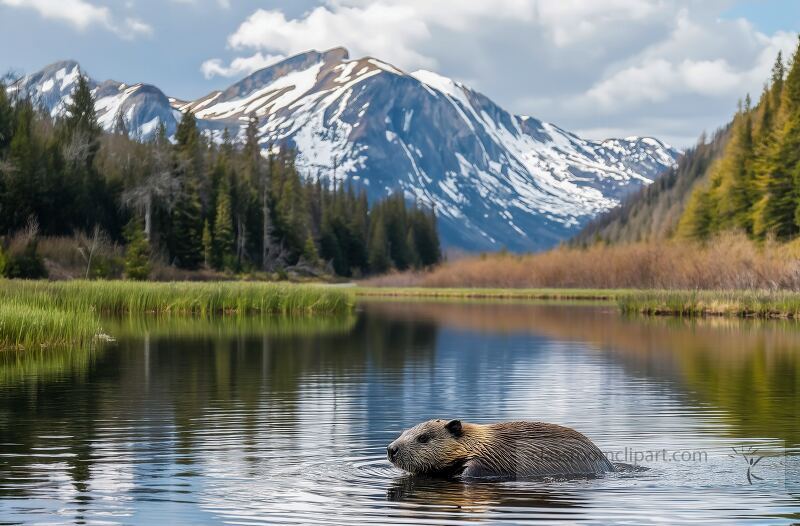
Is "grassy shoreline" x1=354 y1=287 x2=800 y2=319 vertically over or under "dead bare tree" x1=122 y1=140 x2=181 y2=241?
under

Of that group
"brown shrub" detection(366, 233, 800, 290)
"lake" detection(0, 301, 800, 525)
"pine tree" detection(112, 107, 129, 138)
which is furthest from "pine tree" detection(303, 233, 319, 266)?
"lake" detection(0, 301, 800, 525)

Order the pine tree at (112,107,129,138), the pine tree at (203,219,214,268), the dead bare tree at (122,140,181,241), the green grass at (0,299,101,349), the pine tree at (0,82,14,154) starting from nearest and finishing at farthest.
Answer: the green grass at (0,299,101,349), the pine tree at (0,82,14,154), the dead bare tree at (122,140,181,241), the pine tree at (203,219,214,268), the pine tree at (112,107,129,138)

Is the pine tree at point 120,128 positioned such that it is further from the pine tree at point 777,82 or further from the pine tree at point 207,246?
the pine tree at point 777,82

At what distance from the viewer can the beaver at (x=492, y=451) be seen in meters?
14.0

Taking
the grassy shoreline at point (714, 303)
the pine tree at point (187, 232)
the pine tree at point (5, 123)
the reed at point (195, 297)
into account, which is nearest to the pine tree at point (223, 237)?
the pine tree at point (187, 232)

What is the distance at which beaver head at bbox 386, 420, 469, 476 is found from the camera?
13969 millimetres

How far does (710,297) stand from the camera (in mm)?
67250

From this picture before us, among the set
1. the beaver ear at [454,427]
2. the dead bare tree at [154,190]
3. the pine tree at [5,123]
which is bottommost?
the beaver ear at [454,427]

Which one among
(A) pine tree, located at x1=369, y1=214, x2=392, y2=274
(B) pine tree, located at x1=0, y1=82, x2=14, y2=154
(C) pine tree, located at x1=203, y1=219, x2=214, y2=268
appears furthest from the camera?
(A) pine tree, located at x1=369, y1=214, x2=392, y2=274

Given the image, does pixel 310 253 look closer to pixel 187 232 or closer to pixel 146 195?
pixel 187 232

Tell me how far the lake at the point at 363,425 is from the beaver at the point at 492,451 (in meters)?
0.22

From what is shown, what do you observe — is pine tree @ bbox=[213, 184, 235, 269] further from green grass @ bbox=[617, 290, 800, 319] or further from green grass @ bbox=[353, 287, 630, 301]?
green grass @ bbox=[617, 290, 800, 319]

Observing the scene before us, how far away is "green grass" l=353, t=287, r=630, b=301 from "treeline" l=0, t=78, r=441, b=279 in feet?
58.8

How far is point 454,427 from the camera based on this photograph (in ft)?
45.4
